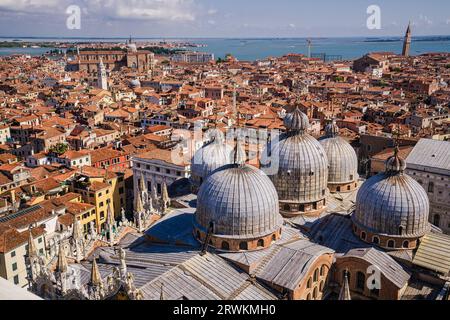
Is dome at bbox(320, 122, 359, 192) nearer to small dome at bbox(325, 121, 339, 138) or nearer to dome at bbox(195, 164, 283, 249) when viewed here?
small dome at bbox(325, 121, 339, 138)

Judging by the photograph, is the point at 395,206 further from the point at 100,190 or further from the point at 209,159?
the point at 100,190

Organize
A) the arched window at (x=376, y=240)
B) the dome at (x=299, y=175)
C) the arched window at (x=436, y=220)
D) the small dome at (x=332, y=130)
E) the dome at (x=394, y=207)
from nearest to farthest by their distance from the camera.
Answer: the dome at (x=394, y=207), the arched window at (x=376, y=240), the dome at (x=299, y=175), the small dome at (x=332, y=130), the arched window at (x=436, y=220)

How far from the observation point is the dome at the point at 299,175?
22.6 metres

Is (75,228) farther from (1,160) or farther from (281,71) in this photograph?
(281,71)

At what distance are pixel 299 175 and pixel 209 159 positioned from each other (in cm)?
588

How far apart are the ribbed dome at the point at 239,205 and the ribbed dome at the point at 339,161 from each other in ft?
25.6

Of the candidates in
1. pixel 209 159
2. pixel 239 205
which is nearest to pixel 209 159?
pixel 209 159

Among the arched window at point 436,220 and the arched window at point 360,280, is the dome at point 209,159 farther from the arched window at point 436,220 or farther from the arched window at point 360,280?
the arched window at point 436,220

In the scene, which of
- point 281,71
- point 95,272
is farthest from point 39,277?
point 281,71

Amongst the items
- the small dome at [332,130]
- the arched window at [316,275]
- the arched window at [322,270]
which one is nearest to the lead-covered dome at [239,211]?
the arched window at [316,275]

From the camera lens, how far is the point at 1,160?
44.0 m

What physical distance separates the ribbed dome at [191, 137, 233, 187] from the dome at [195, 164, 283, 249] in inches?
264

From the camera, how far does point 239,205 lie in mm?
18109

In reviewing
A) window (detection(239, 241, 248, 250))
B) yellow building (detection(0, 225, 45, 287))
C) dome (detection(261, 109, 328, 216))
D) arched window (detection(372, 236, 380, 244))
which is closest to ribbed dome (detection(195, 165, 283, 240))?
window (detection(239, 241, 248, 250))
